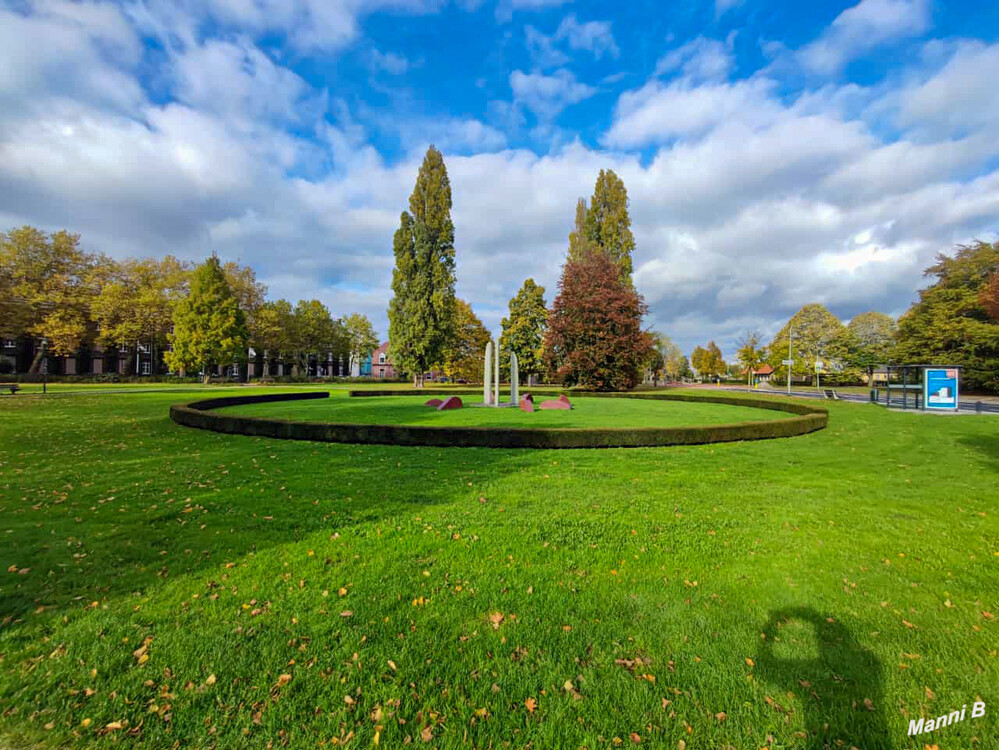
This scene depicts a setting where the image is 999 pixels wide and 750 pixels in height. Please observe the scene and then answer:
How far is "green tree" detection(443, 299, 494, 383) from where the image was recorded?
2121 inches

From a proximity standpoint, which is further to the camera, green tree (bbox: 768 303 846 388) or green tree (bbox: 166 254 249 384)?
green tree (bbox: 768 303 846 388)

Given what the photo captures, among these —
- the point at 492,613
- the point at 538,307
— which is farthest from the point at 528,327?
the point at 492,613

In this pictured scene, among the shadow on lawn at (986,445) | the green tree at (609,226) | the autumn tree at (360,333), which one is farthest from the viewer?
the autumn tree at (360,333)

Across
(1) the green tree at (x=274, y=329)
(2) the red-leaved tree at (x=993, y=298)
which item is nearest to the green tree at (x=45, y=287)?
(1) the green tree at (x=274, y=329)

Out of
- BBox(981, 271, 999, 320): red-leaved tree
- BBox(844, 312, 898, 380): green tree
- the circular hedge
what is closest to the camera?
the circular hedge

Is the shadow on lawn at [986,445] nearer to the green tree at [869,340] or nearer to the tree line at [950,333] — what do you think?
the tree line at [950,333]

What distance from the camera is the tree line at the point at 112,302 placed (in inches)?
1708

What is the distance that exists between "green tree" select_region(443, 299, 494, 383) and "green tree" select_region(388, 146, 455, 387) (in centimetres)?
1097

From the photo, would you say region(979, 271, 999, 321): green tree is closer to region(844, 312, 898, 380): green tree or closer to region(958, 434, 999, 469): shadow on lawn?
region(844, 312, 898, 380): green tree

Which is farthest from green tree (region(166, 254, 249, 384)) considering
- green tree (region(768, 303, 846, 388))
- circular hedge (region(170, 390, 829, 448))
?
green tree (region(768, 303, 846, 388))

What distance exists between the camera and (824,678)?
2.70 m

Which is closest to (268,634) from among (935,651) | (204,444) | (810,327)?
(935,651)

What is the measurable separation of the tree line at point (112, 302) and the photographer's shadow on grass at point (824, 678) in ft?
181

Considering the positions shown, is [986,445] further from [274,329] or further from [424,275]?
[274,329]
